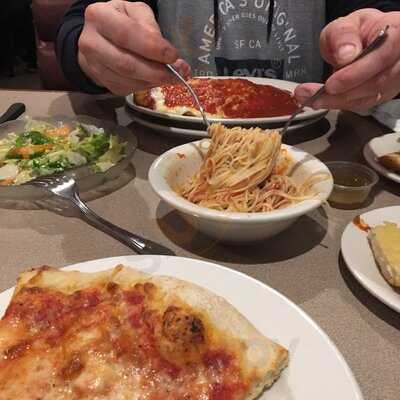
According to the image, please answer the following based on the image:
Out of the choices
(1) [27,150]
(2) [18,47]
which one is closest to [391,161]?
(1) [27,150]

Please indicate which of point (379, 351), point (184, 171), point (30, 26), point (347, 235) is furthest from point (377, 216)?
point (30, 26)

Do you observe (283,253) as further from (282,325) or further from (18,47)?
(18,47)

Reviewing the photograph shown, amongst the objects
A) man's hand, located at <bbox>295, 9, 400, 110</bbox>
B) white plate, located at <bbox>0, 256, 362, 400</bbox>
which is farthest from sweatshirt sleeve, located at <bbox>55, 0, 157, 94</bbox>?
white plate, located at <bbox>0, 256, 362, 400</bbox>

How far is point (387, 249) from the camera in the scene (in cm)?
121

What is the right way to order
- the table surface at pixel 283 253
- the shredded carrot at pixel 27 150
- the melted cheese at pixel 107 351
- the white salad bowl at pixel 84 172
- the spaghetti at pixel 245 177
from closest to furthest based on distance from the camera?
the melted cheese at pixel 107 351 → the table surface at pixel 283 253 → the spaghetti at pixel 245 177 → the white salad bowl at pixel 84 172 → the shredded carrot at pixel 27 150

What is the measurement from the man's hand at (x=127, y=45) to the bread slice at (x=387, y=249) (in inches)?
34.1

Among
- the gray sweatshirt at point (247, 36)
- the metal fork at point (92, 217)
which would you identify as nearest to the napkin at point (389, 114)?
the gray sweatshirt at point (247, 36)

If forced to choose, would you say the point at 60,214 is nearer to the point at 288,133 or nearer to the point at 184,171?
the point at 184,171

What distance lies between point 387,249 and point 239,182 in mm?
483

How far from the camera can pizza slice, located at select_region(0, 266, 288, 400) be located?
82 cm

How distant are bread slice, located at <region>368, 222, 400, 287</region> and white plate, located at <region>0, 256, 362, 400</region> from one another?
31cm

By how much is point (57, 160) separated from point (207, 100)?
0.87 meters

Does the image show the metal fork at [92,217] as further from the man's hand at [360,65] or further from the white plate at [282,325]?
the man's hand at [360,65]

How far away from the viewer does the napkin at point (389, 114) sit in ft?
6.97
